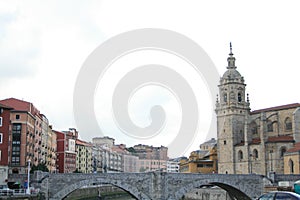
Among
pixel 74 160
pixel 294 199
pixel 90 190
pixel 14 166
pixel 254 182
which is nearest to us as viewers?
pixel 294 199

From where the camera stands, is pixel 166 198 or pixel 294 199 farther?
pixel 166 198

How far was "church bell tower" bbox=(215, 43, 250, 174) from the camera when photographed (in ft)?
253

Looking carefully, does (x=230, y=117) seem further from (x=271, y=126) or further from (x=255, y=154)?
(x=255, y=154)

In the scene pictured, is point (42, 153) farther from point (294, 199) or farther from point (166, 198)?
point (294, 199)

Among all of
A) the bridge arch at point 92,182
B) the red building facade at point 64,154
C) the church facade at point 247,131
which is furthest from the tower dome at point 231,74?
the bridge arch at point 92,182

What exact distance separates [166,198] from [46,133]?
116 feet

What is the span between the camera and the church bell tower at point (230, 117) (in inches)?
3039

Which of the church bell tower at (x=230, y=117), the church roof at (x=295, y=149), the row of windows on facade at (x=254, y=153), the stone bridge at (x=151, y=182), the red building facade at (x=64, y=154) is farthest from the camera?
the red building facade at (x=64, y=154)

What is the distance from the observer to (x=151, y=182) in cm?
5038

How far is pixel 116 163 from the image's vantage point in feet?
484

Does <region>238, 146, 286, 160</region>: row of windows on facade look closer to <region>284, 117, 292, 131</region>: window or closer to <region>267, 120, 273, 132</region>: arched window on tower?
<region>284, 117, 292, 131</region>: window

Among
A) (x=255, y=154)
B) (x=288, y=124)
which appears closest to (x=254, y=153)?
(x=255, y=154)

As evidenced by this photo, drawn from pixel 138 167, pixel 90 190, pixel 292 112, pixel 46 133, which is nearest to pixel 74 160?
pixel 90 190

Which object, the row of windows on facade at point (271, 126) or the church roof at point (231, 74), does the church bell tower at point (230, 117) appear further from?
the row of windows on facade at point (271, 126)
